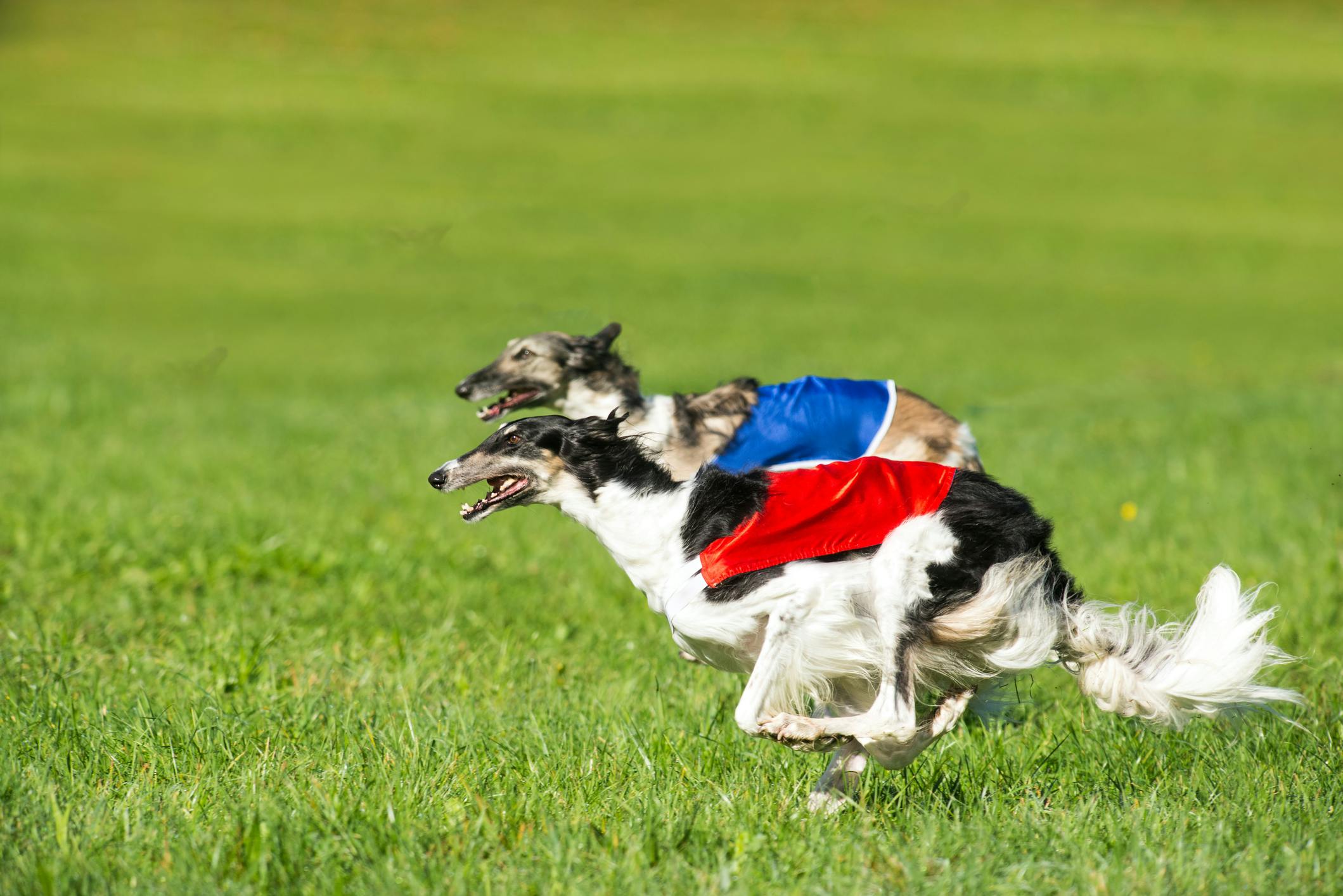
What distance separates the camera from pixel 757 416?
6980 mm

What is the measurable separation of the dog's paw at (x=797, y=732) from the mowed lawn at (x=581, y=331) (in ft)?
0.68

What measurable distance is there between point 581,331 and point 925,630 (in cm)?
474

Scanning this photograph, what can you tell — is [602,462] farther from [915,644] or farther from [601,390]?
[601,390]

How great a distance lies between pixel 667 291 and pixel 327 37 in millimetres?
27120

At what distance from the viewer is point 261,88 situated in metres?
38.2

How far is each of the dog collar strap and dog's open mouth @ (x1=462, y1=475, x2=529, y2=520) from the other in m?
0.82

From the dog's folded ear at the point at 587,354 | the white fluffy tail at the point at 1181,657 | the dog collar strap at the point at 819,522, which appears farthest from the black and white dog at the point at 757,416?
the white fluffy tail at the point at 1181,657

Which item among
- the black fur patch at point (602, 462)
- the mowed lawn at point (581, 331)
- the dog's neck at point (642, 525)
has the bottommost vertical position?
the mowed lawn at point (581, 331)

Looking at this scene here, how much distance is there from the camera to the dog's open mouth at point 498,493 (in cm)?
496

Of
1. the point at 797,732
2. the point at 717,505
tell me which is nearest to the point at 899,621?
the point at 797,732

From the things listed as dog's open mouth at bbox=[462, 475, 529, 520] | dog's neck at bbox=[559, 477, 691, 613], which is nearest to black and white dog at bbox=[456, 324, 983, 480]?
dog's open mouth at bbox=[462, 475, 529, 520]

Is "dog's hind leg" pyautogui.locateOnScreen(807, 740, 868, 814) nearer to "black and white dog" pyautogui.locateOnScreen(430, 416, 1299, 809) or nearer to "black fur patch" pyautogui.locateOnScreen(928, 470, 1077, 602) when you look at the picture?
"black and white dog" pyautogui.locateOnScreen(430, 416, 1299, 809)

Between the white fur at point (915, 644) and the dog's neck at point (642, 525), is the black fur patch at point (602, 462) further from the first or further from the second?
the white fur at point (915, 644)

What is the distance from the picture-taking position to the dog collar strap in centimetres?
455
